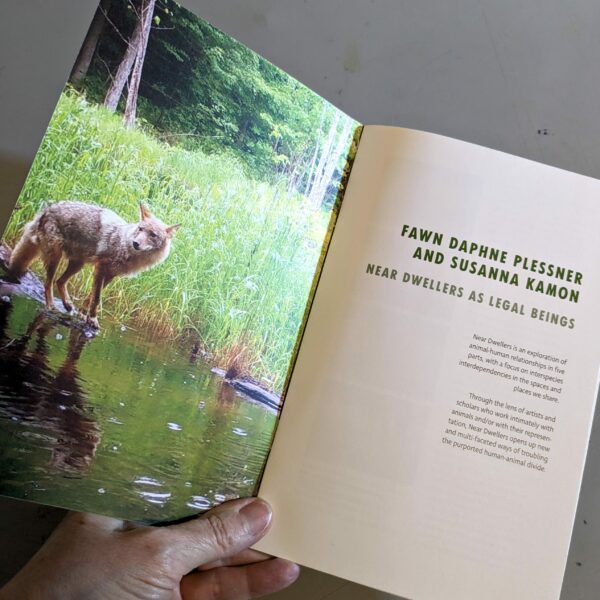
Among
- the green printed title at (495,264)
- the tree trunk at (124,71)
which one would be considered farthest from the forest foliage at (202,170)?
the green printed title at (495,264)

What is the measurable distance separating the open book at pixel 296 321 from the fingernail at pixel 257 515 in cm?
2

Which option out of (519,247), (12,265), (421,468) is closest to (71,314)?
(12,265)

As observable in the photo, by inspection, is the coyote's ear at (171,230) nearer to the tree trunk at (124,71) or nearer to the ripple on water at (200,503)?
the tree trunk at (124,71)

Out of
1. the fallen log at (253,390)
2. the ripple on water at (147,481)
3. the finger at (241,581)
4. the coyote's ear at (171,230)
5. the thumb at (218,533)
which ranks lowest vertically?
the finger at (241,581)

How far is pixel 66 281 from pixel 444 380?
18.1 inches

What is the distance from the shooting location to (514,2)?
2.98ft

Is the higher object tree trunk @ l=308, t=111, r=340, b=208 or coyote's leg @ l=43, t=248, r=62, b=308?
tree trunk @ l=308, t=111, r=340, b=208

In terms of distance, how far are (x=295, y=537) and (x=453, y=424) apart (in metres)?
0.23

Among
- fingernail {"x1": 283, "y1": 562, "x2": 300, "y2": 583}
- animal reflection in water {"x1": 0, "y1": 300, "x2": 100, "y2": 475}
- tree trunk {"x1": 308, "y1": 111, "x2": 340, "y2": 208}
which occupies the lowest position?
fingernail {"x1": 283, "y1": 562, "x2": 300, "y2": 583}

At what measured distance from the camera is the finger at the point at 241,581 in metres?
0.75

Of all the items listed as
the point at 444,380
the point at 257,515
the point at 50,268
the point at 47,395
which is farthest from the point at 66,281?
the point at 444,380

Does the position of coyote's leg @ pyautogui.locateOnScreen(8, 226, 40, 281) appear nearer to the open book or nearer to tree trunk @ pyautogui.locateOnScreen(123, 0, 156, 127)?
the open book

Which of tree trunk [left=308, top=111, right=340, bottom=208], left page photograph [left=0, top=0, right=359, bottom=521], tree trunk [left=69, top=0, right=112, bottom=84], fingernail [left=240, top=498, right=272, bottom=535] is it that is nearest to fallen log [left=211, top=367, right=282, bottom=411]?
left page photograph [left=0, top=0, right=359, bottom=521]

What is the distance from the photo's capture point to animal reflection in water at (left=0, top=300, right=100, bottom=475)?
64 centimetres
